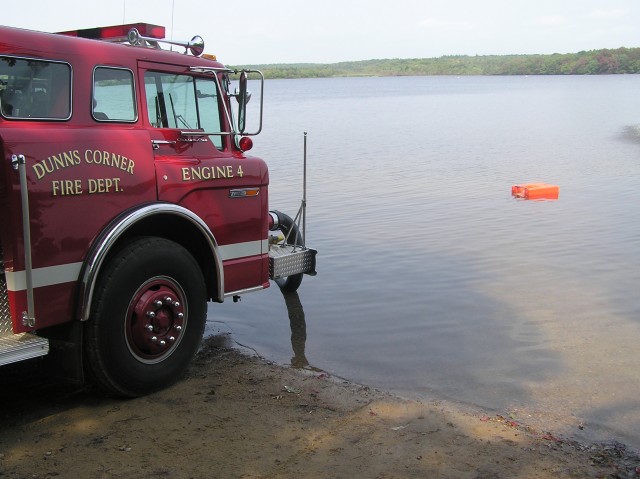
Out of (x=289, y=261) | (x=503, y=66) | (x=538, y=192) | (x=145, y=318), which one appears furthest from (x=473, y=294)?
(x=503, y=66)

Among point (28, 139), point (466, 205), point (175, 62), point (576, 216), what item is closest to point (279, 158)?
point (466, 205)

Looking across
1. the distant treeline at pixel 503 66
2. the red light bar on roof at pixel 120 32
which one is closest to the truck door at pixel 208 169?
the red light bar on roof at pixel 120 32

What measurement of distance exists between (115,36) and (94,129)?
3.79 feet

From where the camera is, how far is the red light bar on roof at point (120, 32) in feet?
18.6

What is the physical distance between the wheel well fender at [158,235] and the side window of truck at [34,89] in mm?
823

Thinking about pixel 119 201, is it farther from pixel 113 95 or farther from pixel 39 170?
pixel 113 95

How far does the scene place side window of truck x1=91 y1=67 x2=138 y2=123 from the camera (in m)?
5.05

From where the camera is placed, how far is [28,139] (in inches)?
173

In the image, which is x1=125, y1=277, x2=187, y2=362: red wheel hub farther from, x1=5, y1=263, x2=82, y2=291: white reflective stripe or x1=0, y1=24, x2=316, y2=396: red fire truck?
x1=5, y1=263, x2=82, y2=291: white reflective stripe

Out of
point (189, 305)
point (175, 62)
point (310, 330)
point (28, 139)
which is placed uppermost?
point (175, 62)

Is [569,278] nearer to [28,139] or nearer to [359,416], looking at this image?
[359,416]

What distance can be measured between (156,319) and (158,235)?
69 centimetres

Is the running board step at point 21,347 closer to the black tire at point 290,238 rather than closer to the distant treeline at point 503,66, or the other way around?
the black tire at point 290,238

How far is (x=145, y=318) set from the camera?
508 centimetres
